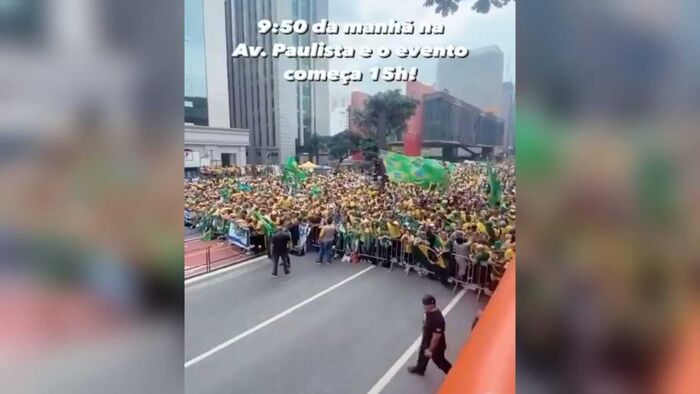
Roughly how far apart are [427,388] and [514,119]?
0.60 metres

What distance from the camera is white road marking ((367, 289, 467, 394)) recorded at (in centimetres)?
89

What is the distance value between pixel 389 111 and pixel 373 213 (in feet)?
0.82

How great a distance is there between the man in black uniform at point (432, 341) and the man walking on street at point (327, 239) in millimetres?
254

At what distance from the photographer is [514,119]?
2.75 feet

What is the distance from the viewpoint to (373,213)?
39.1 inches

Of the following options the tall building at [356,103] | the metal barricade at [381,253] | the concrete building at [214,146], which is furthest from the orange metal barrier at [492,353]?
the concrete building at [214,146]

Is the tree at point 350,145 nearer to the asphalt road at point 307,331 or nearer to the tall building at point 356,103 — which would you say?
the tall building at point 356,103

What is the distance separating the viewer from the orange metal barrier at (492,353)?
82 cm

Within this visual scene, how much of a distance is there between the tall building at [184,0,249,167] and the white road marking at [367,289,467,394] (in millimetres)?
576

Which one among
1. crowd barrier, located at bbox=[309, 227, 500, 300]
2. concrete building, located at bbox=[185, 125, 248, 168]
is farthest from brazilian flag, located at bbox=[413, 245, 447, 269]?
concrete building, located at bbox=[185, 125, 248, 168]
